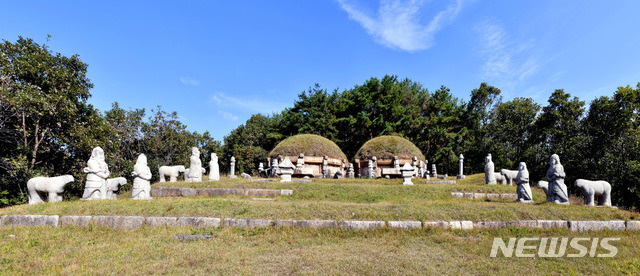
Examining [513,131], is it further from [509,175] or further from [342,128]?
[342,128]

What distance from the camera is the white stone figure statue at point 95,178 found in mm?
9617

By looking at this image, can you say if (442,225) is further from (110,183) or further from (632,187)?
(632,187)

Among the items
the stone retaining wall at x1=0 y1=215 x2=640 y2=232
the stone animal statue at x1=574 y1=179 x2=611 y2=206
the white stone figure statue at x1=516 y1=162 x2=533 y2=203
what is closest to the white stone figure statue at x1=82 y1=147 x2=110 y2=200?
the stone retaining wall at x1=0 y1=215 x2=640 y2=232

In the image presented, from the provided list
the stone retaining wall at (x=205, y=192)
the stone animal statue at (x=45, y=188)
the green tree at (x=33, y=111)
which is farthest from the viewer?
the green tree at (x=33, y=111)

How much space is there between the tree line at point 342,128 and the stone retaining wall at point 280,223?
831cm

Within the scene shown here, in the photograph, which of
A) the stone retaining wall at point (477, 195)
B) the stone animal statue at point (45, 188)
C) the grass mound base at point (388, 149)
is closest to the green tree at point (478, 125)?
the grass mound base at point (388, 149)

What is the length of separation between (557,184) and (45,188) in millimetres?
17656

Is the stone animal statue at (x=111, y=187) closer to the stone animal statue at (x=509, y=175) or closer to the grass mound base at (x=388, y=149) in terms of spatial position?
the grass mound base at (x=388, y=149)

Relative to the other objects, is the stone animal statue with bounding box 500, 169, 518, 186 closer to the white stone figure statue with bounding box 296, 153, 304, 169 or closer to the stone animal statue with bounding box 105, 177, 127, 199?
the white stone figure statue with bounding box 296, 153, 304, 169

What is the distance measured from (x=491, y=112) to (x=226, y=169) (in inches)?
1394

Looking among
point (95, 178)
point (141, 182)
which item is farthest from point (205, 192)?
point (95, 178)

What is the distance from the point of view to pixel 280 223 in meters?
7.25

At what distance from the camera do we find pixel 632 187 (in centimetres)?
1827

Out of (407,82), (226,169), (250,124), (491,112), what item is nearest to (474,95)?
(491,112)
